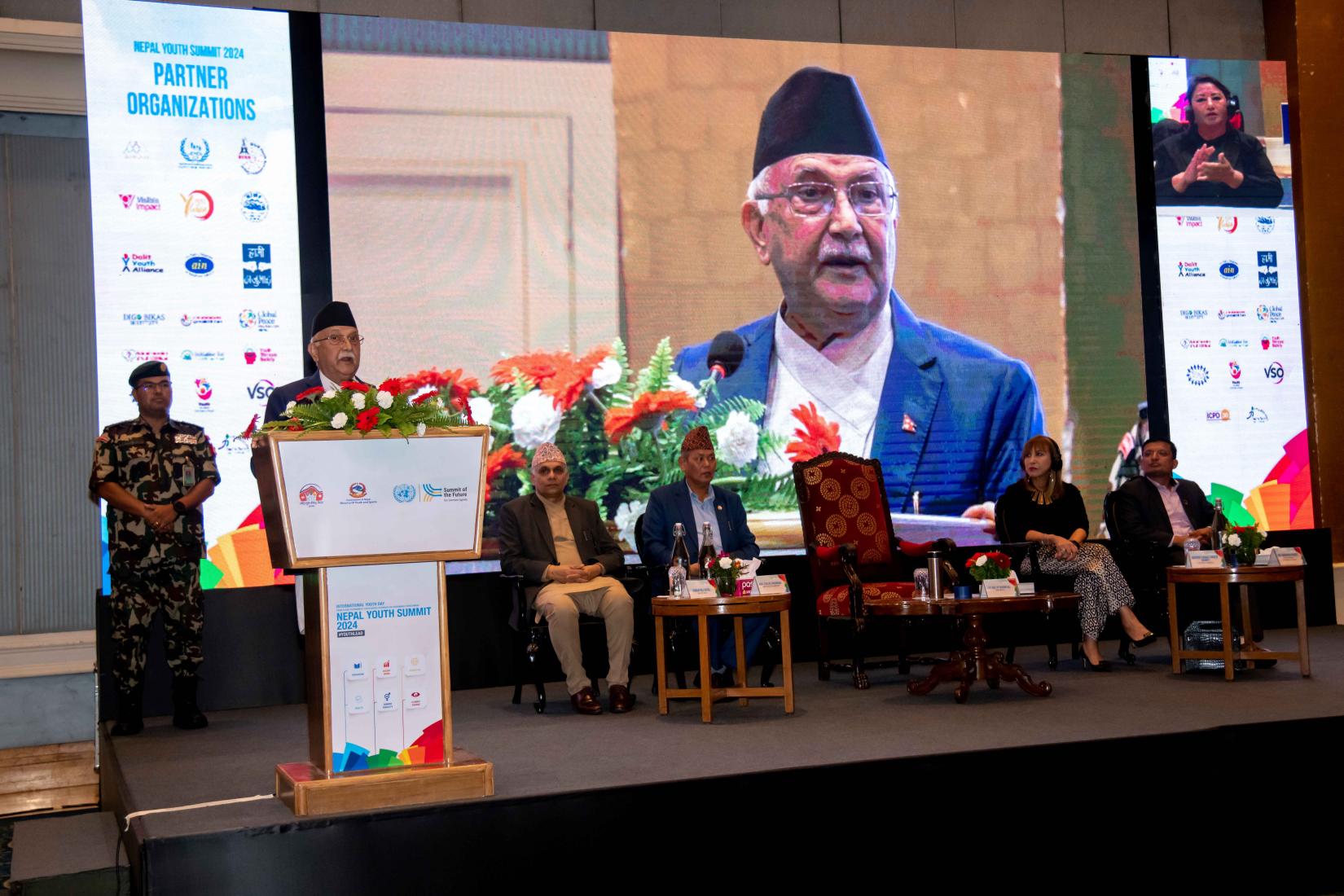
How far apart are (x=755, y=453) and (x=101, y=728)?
318 cm

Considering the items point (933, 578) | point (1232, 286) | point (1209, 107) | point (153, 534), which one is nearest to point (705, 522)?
point (933, 578)

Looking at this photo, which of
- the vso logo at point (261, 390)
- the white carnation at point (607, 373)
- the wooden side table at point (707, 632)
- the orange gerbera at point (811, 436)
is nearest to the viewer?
the wooden side table at point (707, 632)

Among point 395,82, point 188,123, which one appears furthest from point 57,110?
point 395,82

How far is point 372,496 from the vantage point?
10.6 feet

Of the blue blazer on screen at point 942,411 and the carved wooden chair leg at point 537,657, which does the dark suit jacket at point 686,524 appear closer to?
the carved wooden chair leg at point 537,657

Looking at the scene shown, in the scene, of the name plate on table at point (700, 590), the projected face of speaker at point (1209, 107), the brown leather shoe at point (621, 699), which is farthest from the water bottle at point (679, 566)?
the projected face of speaker at point (1209, 107)

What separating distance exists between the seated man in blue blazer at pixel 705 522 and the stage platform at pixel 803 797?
62 cm

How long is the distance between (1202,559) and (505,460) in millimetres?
3061

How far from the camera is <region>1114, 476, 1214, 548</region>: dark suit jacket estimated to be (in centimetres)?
585

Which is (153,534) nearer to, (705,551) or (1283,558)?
(705,551)

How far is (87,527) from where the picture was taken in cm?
639

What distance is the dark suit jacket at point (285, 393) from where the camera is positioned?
510 centimetres

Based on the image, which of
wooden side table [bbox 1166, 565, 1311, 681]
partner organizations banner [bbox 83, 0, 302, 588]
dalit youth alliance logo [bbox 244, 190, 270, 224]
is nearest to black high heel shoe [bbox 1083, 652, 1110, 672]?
wooden side table [bbox 1166, 565, 1311, 681]

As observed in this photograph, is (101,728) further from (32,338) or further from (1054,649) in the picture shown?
(1054,649)
